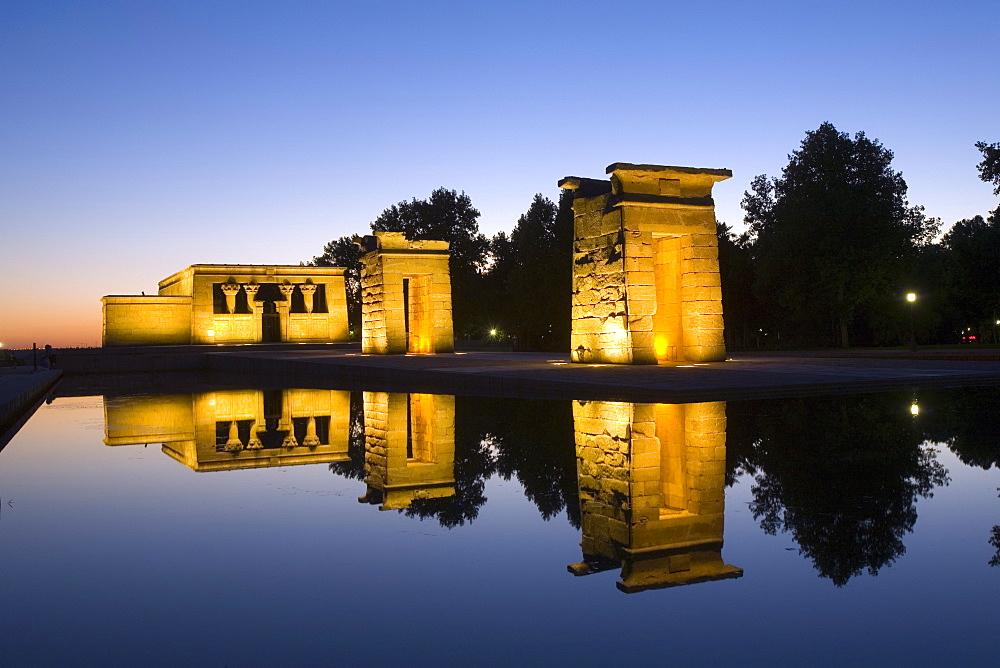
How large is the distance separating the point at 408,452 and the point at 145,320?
41.6m

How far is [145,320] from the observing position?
45.1 meters

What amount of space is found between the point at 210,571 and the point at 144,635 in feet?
2.82

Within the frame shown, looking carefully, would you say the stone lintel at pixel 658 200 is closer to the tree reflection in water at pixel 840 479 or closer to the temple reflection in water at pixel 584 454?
the temple reflection in water at pixel 584 454

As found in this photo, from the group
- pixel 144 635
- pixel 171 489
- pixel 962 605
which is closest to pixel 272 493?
pixel 171 489

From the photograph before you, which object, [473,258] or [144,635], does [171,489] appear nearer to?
[144,635]

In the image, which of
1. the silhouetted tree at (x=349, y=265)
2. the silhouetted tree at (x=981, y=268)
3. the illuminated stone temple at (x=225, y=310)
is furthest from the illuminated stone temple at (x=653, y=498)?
the silhouetted tree at (x=349, y=265)

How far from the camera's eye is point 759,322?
143ft

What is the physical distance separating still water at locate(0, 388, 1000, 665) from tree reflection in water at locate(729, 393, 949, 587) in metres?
0.03

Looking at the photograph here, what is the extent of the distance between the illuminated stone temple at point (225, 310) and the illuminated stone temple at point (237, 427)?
29.0 meters

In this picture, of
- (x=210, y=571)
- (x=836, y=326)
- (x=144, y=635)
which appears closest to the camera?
(x=144, y=635)

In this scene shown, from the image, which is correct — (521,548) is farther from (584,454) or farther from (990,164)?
(990,164)

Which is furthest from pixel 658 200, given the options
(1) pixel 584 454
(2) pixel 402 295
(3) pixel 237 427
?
(2) pixel 402 295

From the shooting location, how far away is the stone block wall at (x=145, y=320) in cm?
4466

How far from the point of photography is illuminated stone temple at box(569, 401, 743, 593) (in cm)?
382
